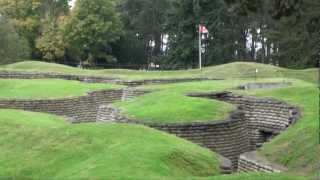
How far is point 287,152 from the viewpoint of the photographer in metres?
12.9

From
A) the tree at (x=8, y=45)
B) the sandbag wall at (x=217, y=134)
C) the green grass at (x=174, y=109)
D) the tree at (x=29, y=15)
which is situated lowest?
the sandbag wall at (x=217, y=134)

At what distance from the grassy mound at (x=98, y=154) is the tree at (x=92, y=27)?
124 ft

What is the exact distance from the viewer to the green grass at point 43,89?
22.3 metres

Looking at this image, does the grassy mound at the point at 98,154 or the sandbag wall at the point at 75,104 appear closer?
the grassy mound at the point at 98,154

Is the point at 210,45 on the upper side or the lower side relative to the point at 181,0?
lower

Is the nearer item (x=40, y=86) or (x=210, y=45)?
(x=40, y=86)

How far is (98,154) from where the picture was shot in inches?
456

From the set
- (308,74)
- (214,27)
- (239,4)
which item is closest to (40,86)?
(308,74)

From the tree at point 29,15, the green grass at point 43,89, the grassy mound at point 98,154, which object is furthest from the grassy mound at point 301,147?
the tree at point 29,15

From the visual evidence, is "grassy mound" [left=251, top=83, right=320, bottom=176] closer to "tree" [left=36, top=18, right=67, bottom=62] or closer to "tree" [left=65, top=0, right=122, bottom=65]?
"tree" [left=65, top=0, right=122, bottom=65]

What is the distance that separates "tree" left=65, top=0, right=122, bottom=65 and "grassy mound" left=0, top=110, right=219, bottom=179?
37.8m

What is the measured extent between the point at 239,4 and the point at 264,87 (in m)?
12.1

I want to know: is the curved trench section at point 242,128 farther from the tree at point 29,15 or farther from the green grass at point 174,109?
the tree at point 29,15

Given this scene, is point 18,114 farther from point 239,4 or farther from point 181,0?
point 181,0
